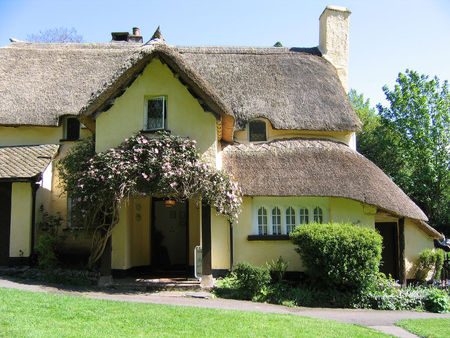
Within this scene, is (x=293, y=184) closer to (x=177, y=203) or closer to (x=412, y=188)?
(x=177, y=203)

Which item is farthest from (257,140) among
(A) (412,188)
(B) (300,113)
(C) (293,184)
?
(A) (412,188)

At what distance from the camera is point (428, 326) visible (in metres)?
9.30

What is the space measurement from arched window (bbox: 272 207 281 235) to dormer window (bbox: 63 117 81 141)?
8.27 meters

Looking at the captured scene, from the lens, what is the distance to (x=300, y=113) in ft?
52.9

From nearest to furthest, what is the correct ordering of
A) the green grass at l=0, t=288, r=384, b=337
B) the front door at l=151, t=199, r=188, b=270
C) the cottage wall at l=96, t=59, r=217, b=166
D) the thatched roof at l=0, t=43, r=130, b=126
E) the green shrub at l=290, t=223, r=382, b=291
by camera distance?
the green grass at l=0, t=288, r=384, b=337, the green shrub at l=290, t=223, r=382, b=291, the cottage wall at l=96, t=59, r=217, b=166, the front door at l=151, t=199, r=188, b=270, the thatched roof at l=0, t=43, r=130, b=126

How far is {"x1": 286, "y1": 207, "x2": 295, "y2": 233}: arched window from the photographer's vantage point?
14102 mm

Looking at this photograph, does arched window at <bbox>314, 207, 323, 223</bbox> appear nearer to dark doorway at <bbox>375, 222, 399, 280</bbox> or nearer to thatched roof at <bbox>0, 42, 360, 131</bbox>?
dark doorway at <bbox>375, 222, 399, 280</bbox>

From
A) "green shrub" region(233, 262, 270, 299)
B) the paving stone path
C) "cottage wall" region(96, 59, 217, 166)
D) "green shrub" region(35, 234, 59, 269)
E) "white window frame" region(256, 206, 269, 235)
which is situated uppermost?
"cottage wall" region(96, 59, 217, 166)

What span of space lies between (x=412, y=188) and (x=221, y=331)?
2003 cm

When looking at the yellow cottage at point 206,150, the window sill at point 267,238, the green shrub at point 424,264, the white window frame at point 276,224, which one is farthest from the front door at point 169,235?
Result: the green shrub at point 424,264

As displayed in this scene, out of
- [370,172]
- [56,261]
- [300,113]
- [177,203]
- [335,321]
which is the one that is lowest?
[335,321]

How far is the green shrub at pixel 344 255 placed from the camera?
1130 cm

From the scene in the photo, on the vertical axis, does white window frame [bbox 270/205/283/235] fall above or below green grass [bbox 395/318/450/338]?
above

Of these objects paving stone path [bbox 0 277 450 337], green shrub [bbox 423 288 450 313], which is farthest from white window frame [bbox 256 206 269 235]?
green shrub [bbox 423 288 450 313]
